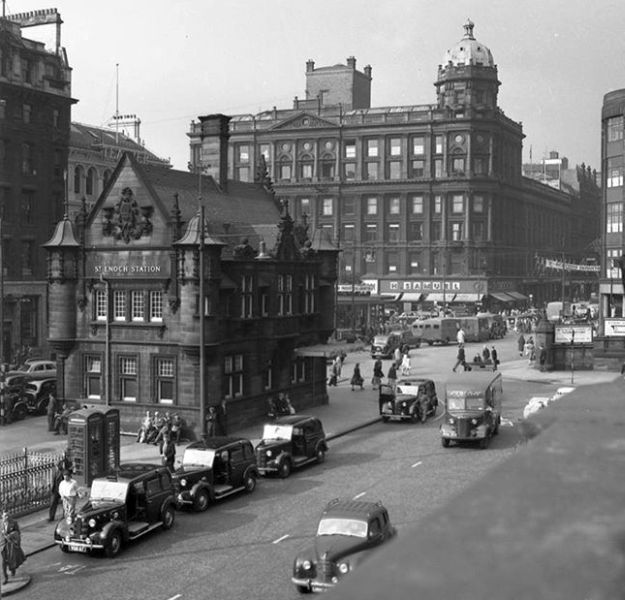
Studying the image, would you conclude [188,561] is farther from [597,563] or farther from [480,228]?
[480,228]

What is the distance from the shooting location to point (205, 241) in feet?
109

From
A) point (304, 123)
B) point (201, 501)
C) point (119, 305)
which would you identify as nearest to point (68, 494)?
point (201, 501)

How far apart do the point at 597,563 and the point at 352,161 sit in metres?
117

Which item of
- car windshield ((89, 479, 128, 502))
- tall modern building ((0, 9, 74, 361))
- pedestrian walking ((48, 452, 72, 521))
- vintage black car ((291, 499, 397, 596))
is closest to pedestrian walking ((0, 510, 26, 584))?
car windshield ((89, 479, 128, 502))

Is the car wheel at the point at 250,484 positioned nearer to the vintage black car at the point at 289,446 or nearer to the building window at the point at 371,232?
the vintage black car at the point at 289,446

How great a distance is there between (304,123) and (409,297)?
26.1 meters

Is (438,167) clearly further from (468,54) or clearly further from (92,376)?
(92,376)

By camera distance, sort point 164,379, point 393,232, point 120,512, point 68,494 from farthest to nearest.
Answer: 1. point 393,232
2. point 164,379
3. point 68,494
4. point 120,512

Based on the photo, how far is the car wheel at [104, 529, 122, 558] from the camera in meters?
19.4

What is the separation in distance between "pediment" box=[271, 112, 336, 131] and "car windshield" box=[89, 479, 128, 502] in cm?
9869

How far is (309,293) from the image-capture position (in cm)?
4253

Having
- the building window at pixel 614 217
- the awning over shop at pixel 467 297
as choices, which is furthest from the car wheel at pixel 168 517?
the awning over shop at pixel 467 297

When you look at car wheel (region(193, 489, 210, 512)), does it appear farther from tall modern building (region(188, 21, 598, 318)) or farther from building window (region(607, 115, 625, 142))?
tall modern building (region(188, 21, 598, 318))

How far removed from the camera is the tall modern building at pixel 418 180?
111625 millimetres
